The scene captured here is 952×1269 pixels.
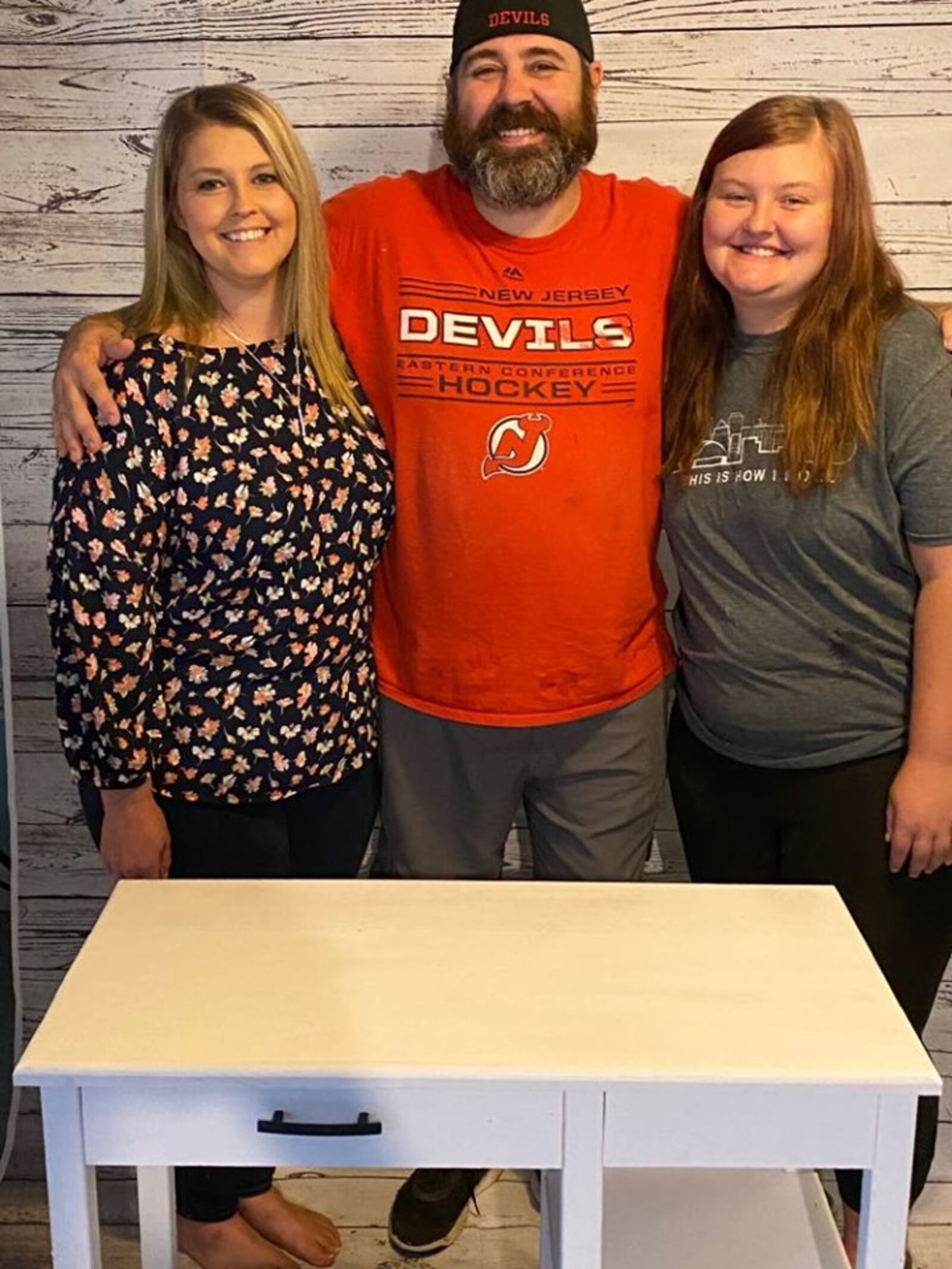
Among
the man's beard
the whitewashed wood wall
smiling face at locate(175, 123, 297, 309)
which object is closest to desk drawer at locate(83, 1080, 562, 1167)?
smiling face at locate(175, 123, 297, 309)

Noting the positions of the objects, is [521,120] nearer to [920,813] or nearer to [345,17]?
[345,17]

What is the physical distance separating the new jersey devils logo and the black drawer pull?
810 mm

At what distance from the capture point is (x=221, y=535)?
146 cm

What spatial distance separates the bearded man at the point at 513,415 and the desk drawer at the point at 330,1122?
2.18 feet

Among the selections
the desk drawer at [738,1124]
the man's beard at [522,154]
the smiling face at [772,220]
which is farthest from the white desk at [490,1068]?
the man's beard at [522,154]

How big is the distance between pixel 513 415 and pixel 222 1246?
3.77 feet

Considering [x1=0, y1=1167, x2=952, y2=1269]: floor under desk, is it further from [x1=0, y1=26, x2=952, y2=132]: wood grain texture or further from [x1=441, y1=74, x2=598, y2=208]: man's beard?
[x1=0, y1=26, x2=952, y2=132]: wood grain texture

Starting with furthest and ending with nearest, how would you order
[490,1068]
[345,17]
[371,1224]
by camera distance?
[371,1224] < [345,17] < [490,1068]

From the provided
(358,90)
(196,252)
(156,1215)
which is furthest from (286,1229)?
(358,90)

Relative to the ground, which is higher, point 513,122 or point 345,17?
point 345,17

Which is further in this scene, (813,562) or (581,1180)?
(813,562)

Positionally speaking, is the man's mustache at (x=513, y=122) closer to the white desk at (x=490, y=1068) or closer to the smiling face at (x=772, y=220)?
the smiling face at (x=772, y=220)

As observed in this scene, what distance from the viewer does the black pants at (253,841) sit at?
1.57 meters

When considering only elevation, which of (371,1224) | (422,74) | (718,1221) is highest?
(422,74)
